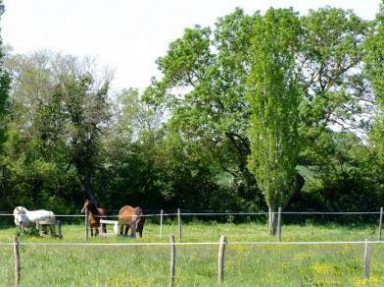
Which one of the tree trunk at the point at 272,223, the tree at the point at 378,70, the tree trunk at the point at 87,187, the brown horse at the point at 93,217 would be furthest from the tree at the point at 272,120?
the tree trunk at the point at 87,187

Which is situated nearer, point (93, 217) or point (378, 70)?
point (93, 217)

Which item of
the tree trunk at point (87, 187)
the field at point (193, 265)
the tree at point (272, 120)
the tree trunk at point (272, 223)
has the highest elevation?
the tree at point (272, 120)

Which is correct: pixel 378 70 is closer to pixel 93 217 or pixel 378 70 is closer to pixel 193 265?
pixel 93 217

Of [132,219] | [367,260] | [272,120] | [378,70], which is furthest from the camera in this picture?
[378,70]

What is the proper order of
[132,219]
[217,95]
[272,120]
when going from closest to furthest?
1. [132,219]
2. [272,120]
3. [217,95]

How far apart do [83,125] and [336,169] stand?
15469 millimetres

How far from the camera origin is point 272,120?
3325cm

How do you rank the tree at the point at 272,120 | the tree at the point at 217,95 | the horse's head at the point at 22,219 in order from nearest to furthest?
1. the horse's head at the point at 22,219
2. the tree at the point at 272,120
3. the tree at the point at 217,95

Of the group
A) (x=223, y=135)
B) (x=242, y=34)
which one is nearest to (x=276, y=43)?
(x=242, y=34)

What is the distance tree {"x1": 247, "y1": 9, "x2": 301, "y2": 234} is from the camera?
3316cm

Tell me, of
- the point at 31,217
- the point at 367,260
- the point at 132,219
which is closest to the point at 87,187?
the point at 132,219

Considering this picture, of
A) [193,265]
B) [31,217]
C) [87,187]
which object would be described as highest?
[87,187]

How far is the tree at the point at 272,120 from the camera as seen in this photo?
33.2 m

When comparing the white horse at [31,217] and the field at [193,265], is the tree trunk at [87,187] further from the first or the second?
the field at [193,265]
